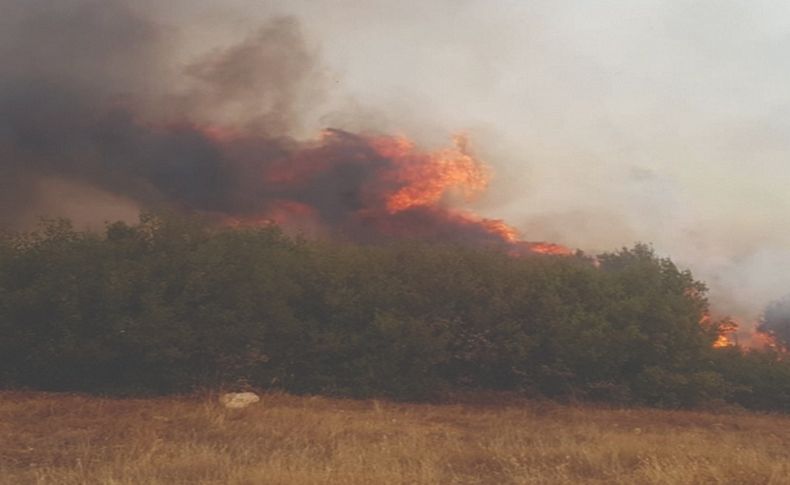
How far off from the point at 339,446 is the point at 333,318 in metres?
12.5

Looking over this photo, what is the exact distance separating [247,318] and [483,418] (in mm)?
7566

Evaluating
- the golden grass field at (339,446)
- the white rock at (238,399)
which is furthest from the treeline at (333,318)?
the white rock at (238,399)

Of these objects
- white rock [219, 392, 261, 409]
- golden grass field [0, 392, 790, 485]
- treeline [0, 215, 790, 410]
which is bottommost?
golden grass field [0, 392, 790, 485]

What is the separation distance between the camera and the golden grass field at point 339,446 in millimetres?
10234

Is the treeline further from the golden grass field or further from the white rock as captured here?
the white rock

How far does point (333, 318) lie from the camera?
25266mm

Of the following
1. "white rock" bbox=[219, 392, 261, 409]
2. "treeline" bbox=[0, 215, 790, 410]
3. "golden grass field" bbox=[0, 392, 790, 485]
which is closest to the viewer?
"golden grass field" bbox=[0, 392, 790, 485]

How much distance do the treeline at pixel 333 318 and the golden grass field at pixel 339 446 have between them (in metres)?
1.65

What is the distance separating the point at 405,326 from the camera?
25062 millimetres

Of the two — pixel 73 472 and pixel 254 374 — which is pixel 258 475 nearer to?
pixel 73 472

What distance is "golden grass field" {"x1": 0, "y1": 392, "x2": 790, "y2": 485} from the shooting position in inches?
403

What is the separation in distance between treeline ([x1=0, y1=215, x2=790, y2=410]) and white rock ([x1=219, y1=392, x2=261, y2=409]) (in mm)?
2020

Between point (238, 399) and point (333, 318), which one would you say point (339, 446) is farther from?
point (333, 318)

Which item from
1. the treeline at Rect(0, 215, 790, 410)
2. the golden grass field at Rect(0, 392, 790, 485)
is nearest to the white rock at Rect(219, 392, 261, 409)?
the golden grass field at Rect(0, 392, 790, 485)
